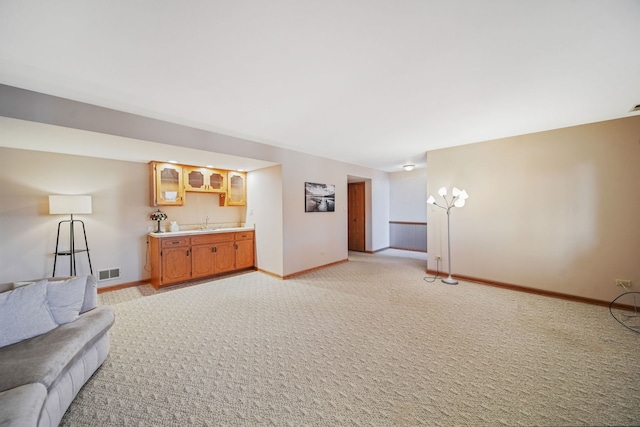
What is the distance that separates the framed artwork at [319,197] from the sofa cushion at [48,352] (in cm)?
369

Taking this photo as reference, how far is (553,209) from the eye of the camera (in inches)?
146

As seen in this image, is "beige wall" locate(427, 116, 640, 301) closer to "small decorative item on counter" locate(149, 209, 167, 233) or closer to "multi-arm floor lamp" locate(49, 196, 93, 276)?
"small decorative item on counter" locate(149, 209, 167, 233)

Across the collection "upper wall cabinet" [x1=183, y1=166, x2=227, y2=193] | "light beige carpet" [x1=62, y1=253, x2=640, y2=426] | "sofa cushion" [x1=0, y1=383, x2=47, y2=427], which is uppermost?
"upper wall cabinet" [x1=183, y1=166, x2=227, y2=193]

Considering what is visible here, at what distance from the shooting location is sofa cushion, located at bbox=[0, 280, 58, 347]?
5.54 ft

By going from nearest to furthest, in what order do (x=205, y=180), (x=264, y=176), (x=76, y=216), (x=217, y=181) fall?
(x=76, y=216) < (x=205, y=180) < (x=264, y=176) < (x=217, y=181)


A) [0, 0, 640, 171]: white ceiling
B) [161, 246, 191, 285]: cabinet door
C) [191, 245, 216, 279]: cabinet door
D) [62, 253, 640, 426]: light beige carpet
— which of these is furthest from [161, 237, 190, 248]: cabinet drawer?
[0, 0, 640, 171]: white ceiling

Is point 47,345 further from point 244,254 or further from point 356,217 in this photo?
point 356,217

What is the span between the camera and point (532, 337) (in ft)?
8.30

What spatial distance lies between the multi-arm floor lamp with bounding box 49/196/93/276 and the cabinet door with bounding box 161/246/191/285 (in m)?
1.15

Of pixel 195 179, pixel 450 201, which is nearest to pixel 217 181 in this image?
pixel 195 179

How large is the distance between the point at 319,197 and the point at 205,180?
97.0 inches

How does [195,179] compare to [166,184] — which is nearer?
[166,184]

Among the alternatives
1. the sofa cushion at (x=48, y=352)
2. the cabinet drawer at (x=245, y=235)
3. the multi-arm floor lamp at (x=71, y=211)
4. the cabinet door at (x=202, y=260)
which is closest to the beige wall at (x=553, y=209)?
the cabinet drawer at (x=245, y=235)

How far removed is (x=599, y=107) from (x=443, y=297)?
124 inches
